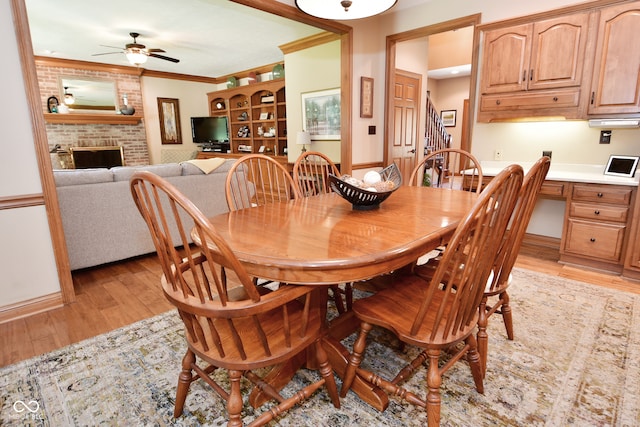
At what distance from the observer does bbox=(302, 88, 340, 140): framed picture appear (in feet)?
16.4

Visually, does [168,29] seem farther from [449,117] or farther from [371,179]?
[449,117]

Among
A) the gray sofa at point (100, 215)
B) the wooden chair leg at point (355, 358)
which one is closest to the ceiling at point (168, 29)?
the gray sofa at point (100, 215)

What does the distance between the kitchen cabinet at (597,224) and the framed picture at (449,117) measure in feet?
21.0

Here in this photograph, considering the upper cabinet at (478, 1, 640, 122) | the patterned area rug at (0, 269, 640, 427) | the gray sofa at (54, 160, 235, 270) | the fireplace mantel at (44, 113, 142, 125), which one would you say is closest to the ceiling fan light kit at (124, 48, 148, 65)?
the fireplace mantel at (44, 113, 142, 125)

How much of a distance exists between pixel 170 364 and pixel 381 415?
42.9 inches

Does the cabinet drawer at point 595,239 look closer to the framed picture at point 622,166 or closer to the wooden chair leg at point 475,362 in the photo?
the framed picture at point 622,166

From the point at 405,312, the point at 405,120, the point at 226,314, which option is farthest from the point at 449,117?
the point at 226,314

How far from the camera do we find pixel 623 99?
269 centimetres

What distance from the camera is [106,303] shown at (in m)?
2.47

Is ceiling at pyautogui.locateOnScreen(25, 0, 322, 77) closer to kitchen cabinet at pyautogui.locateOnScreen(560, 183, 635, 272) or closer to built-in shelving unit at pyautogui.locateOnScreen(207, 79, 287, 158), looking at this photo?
built-in shelving unit at pyautogui.locateOnScreen(207, 79, 287, 158)

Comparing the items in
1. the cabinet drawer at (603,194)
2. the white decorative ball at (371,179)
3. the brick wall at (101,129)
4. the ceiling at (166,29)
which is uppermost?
the ceiling at (166,29)

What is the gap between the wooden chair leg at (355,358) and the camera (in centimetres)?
139

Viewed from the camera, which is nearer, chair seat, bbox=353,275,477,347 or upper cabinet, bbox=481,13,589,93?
chair seat, bbox=353,275,477,347

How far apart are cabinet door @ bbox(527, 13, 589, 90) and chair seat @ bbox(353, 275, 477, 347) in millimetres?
2502
